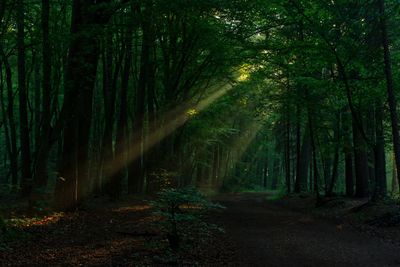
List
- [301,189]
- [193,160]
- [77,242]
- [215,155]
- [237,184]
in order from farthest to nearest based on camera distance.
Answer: [237,184]
[215,155]
[193,160]
[301,189]
[77,242]

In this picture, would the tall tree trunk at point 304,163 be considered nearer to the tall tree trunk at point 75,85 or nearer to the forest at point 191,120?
the forest at point 191,120

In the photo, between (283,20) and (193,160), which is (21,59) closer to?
(283,20)

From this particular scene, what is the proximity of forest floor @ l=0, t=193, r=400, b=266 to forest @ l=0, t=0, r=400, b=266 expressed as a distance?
0.06 m

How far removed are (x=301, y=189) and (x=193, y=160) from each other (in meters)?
14.1

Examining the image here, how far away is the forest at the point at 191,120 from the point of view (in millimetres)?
9914

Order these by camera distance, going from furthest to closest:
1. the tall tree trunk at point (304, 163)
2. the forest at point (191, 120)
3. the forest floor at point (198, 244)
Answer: the tall tree trunk at point (304, 163) < the forest at point (191, 120) < the forest floor at point (198, 244)

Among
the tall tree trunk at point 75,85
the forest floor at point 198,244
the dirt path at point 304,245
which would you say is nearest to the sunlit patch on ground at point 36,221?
the forest floor at point 198,244

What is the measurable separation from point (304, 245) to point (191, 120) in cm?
1879

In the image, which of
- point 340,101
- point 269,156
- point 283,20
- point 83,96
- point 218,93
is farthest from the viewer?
point 269,156

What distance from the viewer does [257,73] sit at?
24.3 meters

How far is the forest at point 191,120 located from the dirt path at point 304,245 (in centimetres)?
6

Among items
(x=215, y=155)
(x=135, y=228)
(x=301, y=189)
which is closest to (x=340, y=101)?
(x=301, y=189)

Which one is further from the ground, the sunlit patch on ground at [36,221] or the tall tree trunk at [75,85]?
the tall tree trunk at [75,85]

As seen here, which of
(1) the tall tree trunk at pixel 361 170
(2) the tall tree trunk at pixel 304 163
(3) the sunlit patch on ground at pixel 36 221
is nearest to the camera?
(3) the sunlit patch on ground at pixel 36 221
